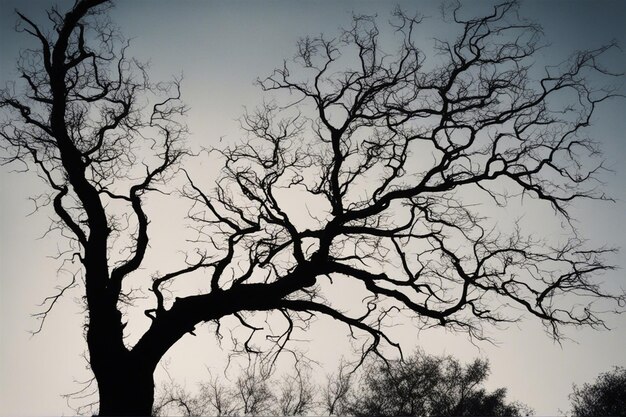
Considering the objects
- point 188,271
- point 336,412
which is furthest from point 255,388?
point 188,271

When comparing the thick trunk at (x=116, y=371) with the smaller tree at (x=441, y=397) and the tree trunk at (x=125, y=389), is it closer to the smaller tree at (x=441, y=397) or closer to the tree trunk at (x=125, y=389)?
the tree trunk at (x=125, y=389)

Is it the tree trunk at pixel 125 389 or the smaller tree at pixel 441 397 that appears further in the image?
the smaller tree at pixel 441 397

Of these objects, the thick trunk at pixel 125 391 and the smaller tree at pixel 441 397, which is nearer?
the thick trunk at pixel 125 391

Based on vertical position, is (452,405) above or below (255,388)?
below

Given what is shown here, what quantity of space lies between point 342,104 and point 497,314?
17.9ft

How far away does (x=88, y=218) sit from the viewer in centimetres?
1226

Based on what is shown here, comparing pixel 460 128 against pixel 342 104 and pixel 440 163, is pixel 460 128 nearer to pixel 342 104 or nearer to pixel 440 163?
pixel 440 163

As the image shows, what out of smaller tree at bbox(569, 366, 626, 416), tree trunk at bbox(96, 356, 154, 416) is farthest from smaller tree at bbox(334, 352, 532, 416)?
tree trunk at bbox(96, 356, 154, 416)

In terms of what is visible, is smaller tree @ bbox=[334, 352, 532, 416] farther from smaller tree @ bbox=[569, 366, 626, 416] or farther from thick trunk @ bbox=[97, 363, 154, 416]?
thick trunk @ bbox=[97, 363, 154, 416]

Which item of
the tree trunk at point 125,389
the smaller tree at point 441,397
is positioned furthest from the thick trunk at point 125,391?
the smaller tree at point 441,397

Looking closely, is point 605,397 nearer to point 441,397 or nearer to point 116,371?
point 441,397

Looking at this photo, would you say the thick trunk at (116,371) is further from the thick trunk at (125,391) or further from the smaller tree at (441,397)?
the smaller tree at (441,397)

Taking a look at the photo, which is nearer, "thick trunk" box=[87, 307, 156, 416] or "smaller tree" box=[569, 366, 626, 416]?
"thick trunk" box=[87, 307, 156, 416]

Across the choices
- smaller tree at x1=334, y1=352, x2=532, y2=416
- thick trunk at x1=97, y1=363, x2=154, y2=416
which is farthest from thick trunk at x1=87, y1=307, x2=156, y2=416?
smaller tree at x1=334, y1=352, x2=532, y2=416
